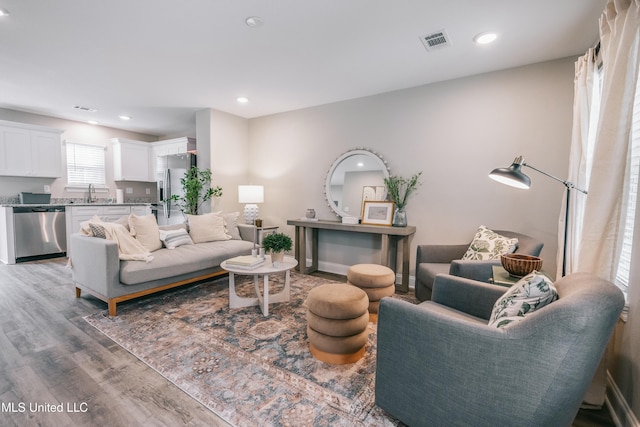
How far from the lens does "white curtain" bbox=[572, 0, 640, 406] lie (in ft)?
4.86

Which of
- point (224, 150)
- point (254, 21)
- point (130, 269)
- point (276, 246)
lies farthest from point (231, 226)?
point (254, 21)

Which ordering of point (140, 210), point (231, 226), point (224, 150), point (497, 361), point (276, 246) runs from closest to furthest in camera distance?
1. point (497, 361)
2. point (276, 246)
3. point (231, 226)
4. point (224, 150)
5. point (140, 210)

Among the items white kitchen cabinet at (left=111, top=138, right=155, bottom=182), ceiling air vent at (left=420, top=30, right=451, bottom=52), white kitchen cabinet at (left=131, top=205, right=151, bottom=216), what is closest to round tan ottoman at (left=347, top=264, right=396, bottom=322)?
ceiling air vent at (left=420, top=30, right=451, bottom=52)

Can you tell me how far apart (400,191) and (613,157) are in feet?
7.31

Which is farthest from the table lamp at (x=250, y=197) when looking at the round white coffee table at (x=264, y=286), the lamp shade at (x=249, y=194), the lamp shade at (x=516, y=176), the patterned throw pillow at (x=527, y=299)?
the patterned throw pillow at (x=527, y=299)

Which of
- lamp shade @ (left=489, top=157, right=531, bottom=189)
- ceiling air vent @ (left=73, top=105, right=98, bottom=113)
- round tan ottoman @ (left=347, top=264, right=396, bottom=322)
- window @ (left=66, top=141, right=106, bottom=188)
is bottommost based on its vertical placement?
round tan ottoman @ (left=347, top=264, right=396, bottom=322)

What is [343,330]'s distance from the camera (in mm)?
1916

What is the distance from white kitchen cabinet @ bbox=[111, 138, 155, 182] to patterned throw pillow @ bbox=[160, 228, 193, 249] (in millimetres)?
3531

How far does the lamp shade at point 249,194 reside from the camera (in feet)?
14.7

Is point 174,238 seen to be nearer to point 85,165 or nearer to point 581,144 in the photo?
point 85,165

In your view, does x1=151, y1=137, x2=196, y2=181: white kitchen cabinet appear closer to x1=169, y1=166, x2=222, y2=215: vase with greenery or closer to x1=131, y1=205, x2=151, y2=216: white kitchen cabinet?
x1=131, y1=205, x2=151, y2=216: white kitchen cabinet

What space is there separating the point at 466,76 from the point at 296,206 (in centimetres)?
293

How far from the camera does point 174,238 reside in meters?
3.51

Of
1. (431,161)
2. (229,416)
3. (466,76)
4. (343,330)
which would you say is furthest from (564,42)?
(229,416)
